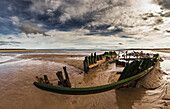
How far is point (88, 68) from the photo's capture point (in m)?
8.12

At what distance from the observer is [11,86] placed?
501cm

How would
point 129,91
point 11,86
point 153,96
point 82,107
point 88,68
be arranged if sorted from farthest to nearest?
point 88,68
point 11,86
point 129,91
point 153,96
point 82,107

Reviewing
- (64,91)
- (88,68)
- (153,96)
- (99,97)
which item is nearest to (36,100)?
(64,91)

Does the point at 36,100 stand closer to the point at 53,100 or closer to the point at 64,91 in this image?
the point at 53,100

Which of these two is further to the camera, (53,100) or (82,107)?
(53,100)

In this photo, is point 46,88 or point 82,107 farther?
point 82,107

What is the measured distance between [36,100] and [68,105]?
1.63 m

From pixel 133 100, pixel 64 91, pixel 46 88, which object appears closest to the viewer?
pixel 64 91

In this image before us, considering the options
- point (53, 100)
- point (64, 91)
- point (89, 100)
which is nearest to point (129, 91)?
point (89, 100)

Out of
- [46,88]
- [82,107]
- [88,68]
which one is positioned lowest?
[82,107]

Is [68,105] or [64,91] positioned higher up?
[64,91]

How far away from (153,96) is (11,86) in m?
8.22

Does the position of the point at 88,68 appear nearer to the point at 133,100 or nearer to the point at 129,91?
the point at 129,91

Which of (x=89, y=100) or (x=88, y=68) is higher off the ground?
(x=88, y=68)
